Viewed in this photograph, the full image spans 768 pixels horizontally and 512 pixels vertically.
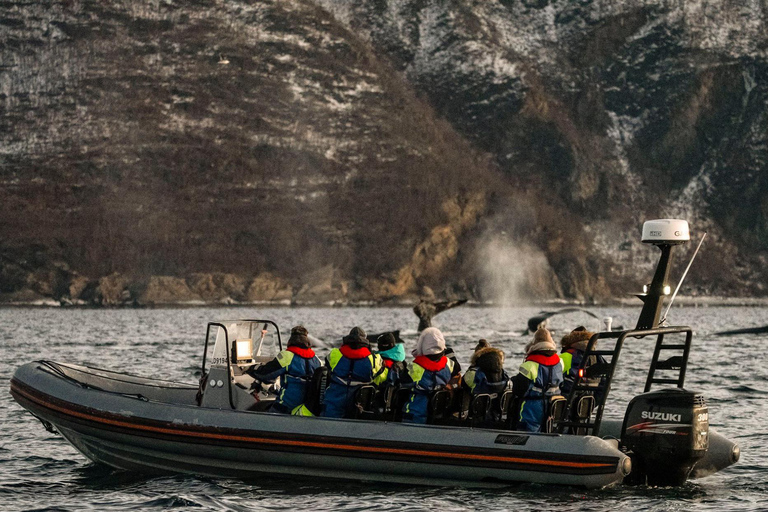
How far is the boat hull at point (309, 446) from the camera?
13.4 m

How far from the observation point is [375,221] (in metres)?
193

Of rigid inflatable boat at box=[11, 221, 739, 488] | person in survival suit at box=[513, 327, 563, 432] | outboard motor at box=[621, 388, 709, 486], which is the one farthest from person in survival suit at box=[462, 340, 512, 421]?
outboard motor at box=[621, 388, 709, 486]

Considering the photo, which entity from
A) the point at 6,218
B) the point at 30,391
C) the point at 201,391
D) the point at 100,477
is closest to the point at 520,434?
the point at 201,391

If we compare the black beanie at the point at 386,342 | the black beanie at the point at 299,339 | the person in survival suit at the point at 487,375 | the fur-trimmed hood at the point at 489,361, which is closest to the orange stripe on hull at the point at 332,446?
the person in survival suit at the point at 487,375

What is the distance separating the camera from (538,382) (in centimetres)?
1373

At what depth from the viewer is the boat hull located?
1335cm

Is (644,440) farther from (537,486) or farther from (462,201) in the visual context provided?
(462,201)

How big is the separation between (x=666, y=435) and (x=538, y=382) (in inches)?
59.6

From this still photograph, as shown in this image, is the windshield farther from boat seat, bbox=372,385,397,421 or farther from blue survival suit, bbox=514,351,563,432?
blue survival suit, bbox=514,351,563,432

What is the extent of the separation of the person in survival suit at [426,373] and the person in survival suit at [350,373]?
524 mm

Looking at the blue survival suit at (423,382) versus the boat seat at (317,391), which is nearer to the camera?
the blue survival suit at (423,382)

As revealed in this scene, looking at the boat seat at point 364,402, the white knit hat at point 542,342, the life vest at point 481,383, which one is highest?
the white knit hat at point 542,342

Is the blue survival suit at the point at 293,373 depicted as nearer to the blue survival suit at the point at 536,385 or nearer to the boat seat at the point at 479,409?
the boat seat at the point at 479,409

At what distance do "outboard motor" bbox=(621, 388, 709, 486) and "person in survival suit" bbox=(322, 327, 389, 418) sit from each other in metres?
3.08
